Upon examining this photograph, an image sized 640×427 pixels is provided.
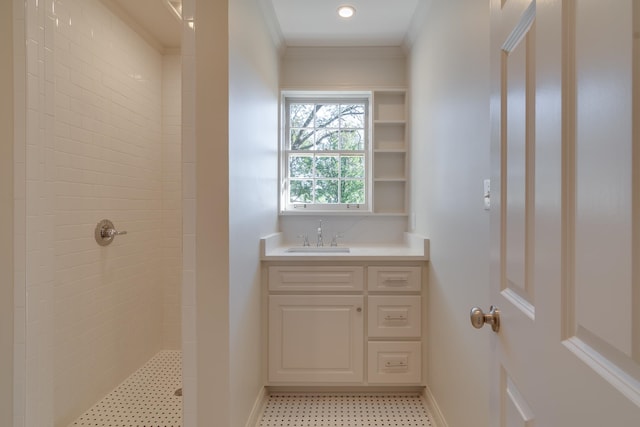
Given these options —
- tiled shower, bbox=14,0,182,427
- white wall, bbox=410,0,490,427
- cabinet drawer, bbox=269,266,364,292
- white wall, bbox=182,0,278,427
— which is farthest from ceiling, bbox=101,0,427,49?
cabinet drawer, bbox=269,266,364,292

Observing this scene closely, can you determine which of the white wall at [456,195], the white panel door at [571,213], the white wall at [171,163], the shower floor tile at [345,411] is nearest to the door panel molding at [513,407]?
the white panel door at [571,213]

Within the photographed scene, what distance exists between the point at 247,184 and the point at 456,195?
3.39ft

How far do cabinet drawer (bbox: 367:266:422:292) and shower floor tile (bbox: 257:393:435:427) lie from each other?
A: 71 centimetres

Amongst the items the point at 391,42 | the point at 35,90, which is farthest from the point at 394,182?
the point at 35,90

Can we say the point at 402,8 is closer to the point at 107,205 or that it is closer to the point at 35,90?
the point at 35,90

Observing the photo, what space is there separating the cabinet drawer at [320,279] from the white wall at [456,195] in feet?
1.54

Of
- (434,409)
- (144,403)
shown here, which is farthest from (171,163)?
(434,409)

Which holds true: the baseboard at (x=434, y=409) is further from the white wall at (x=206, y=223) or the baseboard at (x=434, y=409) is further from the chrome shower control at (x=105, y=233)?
the chrome shower control at (x=105, y=233)

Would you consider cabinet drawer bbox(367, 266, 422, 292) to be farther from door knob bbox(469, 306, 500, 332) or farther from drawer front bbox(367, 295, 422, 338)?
door knob bbox(469, 306, 500, 332)

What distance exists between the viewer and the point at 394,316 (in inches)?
82.0

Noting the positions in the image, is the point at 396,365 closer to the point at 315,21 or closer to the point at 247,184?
the point at 247,184

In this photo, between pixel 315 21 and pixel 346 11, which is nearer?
pixel 346 11

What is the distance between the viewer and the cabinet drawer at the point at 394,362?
2072mm

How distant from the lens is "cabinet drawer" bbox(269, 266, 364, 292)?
2.08 metres
